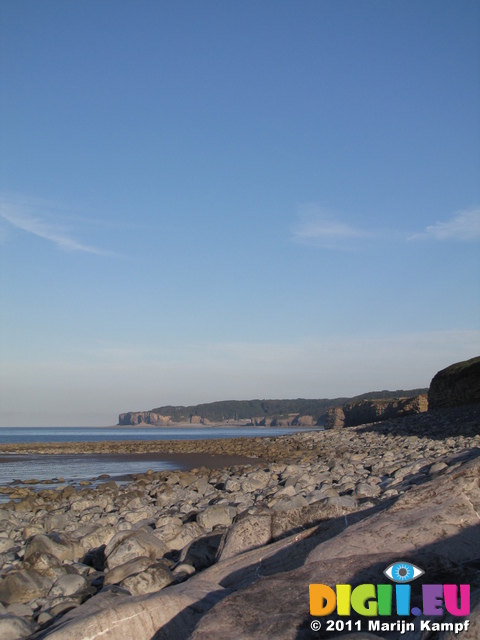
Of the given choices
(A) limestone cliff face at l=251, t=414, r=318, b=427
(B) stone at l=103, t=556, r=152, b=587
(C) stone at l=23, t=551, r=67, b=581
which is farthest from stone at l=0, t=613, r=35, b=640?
(A) limestone cliff face at l=251, t=414, r=318, b=427

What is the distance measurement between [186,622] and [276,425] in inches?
7260

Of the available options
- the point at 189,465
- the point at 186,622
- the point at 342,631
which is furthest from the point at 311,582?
the point at 189,465

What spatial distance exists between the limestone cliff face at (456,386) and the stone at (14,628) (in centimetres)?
3703

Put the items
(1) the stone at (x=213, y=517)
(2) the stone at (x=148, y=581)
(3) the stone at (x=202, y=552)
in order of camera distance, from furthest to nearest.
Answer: (1) the stone at (x=213, y=517) < (3) the stone at (x=202, y=552) < (2) the stone at (x=148, y=581)

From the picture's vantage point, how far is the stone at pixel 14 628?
497cm

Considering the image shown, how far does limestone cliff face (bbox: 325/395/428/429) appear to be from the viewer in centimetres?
5953

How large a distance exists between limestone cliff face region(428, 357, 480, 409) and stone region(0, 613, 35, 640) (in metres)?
37.0

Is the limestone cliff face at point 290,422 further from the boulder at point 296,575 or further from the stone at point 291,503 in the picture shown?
the boulder at point 296,575

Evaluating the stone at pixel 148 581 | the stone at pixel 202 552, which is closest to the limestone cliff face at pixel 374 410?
the stone at pixel 202 552

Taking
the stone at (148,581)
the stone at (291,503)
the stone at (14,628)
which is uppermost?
the stone at (291,503)

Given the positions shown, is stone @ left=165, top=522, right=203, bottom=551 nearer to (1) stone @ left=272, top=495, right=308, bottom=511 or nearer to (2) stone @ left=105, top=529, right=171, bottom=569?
(2) stone @ left=105, top=529, right=171, bottom=569

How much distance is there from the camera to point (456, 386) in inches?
1686

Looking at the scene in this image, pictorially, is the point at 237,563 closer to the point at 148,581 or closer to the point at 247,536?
the point at 247,536

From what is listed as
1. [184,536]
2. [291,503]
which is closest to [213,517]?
[184,536]
